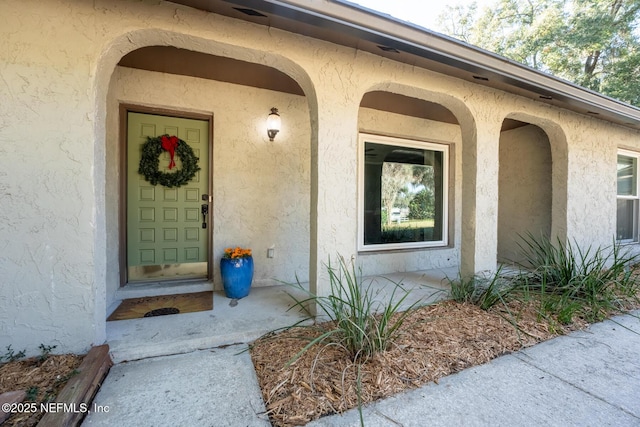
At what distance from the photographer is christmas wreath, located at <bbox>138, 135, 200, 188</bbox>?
3.47m

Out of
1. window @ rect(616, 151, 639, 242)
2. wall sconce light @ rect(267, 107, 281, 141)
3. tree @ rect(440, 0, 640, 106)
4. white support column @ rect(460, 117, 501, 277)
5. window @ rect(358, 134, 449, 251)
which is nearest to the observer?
white support column @ rect(460, 117, 501, 277)

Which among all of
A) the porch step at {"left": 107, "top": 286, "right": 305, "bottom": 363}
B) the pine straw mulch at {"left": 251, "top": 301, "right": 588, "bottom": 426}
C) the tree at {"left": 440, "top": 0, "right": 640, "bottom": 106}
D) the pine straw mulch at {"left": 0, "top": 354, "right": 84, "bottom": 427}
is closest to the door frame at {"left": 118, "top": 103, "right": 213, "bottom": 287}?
the porch step at {"left": 107, "top": 286, "right": 305, "bottom": 363}

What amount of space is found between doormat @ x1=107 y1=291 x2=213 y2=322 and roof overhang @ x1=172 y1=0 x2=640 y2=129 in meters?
2.92

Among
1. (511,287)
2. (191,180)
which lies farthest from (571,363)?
(191,180)

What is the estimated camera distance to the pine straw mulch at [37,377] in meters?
1.53

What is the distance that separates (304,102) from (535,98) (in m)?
3.38

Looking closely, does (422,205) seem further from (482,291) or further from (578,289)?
(578,289)

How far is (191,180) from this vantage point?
12.1ft

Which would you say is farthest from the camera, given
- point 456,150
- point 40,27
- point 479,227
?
point 456,150

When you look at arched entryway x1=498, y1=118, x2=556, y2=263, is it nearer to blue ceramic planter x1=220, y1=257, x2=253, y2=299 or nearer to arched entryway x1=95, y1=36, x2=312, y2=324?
arched entryway x1=95, y1=36, x2=312, y2=324

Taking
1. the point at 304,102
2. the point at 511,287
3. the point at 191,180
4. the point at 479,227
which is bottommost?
the point at 511,287

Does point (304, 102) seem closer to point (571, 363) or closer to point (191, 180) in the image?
point (191, 180)

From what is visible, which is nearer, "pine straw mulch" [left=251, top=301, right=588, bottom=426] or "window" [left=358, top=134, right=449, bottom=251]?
"pine straw mulch" [left=251, top=301, right=588, bottom=426]

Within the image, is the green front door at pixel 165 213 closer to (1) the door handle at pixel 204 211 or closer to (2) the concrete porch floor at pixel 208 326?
(1) the door handle at pixel 204 211
